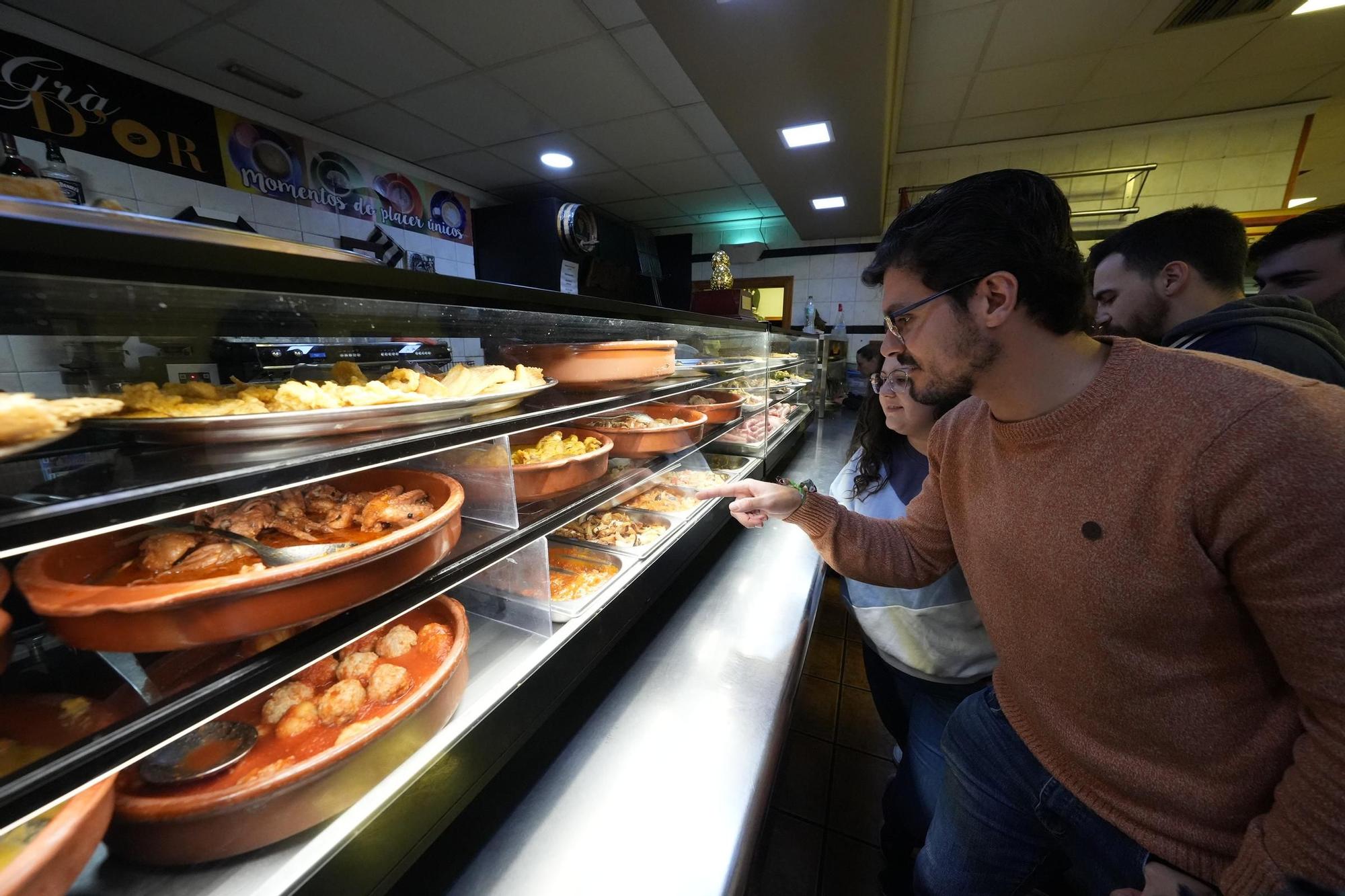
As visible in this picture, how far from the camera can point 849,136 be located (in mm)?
4062

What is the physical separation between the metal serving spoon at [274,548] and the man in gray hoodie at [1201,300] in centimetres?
273

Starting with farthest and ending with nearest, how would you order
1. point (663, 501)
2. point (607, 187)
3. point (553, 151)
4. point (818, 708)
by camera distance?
point (607, 187) < point (553, 151) < point (818, 708) < point (663, 501)

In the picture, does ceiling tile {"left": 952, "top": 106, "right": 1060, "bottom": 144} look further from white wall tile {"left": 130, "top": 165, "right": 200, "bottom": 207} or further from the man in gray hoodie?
white wall tile {"left": 130, "top": 165, "right": 200, "bottom": 207}

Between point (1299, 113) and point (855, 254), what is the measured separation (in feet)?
15.2

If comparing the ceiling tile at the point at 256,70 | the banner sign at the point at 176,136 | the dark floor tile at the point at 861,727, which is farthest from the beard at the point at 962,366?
the banner sign at the point at 176,136

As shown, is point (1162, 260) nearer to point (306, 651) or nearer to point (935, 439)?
point (935, 439)

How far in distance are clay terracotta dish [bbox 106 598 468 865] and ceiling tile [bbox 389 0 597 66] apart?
13.2 feet

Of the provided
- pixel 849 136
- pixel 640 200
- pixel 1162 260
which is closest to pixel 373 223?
pixel 640 200

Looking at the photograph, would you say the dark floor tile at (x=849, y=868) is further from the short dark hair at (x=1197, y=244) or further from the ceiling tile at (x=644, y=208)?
the ceiling tile at (x=644, y=208)

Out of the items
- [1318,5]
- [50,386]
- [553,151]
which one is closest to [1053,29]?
[1318,5]

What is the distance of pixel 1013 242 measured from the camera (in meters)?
1.12

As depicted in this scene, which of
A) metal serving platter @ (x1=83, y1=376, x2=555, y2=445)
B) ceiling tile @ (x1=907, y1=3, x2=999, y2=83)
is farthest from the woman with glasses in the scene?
ceiling tile @ (x1=907, y1=3, x2=999, y2=83)

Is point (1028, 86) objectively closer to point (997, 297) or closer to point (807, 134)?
point (807, 134)

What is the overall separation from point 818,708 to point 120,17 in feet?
20.5
